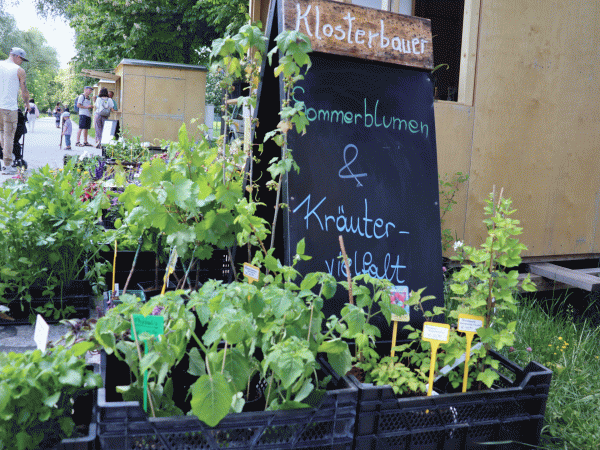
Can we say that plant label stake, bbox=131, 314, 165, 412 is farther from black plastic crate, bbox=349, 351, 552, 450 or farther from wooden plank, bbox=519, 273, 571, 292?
wooden plank, bbox=519, 273, 571, 292

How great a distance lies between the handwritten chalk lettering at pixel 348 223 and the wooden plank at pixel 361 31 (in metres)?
0.65

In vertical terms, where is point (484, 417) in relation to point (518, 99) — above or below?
below

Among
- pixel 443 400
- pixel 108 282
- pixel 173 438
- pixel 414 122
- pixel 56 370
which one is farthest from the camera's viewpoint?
pixel 108 282

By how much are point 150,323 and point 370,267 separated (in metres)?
1.07

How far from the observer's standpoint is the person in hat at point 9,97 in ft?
24.6

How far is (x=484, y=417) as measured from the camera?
1729mm

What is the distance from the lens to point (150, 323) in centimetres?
144

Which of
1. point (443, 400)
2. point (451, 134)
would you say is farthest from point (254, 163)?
point (451, 134)

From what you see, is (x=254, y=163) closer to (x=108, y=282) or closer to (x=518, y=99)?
(x=108, y=282)

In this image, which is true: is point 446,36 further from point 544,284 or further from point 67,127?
point 67,127

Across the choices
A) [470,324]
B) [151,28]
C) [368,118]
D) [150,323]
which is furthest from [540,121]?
[151,28]

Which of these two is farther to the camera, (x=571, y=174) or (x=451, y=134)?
(x=571, y=174)

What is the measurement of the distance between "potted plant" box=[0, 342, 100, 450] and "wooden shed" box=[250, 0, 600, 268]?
2.97 m

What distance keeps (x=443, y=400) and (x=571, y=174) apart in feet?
10.7
